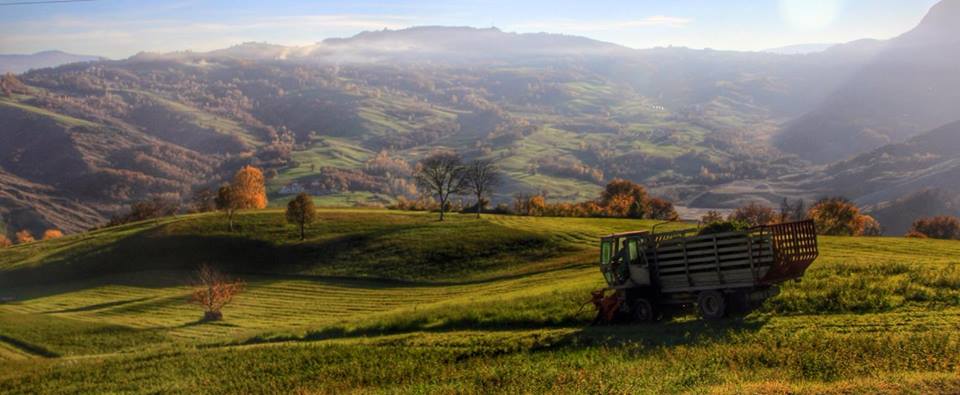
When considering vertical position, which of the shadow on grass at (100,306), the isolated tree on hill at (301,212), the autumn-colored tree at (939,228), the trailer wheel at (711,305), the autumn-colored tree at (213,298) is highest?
the isolated tree on hill at (301,212)

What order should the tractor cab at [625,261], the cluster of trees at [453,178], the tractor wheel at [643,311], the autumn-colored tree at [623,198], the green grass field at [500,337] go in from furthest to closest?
1. the autumn-colored tree at [623,198]
2. the cluster of trees at [453,178]
3. the tractor cab at [625,261]
4. the tractor wheel at [643,311]
5. the green grass field at [500,337]

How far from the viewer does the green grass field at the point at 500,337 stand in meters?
18.3

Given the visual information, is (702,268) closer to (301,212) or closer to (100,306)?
(100,306)

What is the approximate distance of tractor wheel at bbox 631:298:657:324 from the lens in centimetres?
2638

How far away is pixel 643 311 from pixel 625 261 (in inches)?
78.8

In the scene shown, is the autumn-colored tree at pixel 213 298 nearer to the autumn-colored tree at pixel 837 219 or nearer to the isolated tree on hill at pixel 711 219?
the isolated tree on hill at pixel 711 219

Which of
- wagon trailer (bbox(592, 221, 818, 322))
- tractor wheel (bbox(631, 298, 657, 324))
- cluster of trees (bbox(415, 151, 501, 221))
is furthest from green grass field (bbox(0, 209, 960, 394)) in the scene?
cluster of trees (bbox(415, 151, 501, 221))

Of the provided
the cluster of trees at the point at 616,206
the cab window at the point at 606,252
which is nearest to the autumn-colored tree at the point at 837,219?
the cluster of trees at the point at 616,206

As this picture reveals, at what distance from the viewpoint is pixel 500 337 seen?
89.3ft

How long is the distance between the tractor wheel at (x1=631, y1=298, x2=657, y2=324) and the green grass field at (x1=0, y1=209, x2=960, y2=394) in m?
0.81

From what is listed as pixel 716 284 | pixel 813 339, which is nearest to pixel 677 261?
pixel 716 284

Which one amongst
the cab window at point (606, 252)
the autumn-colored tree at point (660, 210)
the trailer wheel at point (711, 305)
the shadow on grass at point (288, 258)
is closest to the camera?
→ the trailer wheel at point (711, 305)

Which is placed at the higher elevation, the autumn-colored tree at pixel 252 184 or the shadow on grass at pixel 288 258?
the autumn-colored tree at pixel 252 184

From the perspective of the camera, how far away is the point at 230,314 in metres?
60.8
